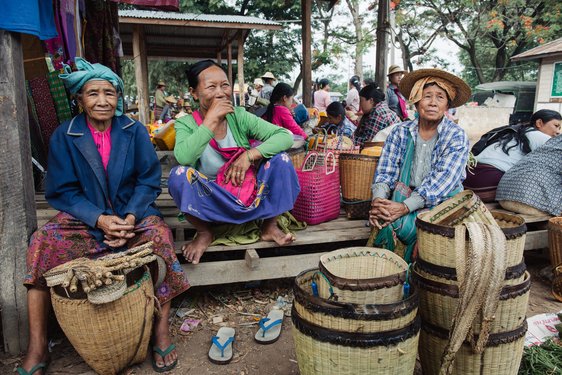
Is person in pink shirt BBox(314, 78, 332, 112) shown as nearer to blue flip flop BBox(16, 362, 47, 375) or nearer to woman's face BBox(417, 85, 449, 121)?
woman's face BBox(417, 85, 449, 121)

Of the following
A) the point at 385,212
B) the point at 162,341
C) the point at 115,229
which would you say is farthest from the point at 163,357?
the point at 385,212

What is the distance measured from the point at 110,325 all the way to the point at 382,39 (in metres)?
5.74

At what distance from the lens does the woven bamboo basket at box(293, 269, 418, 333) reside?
1629mm

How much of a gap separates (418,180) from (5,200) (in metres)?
2.74

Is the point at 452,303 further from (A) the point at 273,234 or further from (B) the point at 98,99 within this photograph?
(B) the point at 98,99

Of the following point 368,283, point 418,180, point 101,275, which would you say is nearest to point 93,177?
point 101,275

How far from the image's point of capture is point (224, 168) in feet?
9.87

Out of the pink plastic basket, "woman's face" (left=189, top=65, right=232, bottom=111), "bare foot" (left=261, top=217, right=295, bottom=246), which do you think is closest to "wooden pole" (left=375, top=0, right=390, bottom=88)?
the pink plastic basket

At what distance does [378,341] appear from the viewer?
1643mm

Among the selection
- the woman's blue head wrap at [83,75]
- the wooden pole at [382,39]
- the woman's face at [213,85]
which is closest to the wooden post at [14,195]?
the woman's blue head wrap at [83,75]

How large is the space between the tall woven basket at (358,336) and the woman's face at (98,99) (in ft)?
5.74

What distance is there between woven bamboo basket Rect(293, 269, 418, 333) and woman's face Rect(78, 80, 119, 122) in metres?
1.77

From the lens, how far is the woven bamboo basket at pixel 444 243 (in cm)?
194

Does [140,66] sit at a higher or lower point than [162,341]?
higher
